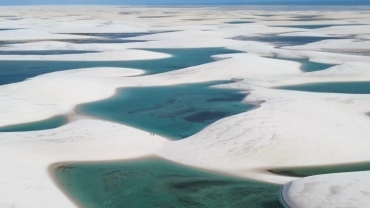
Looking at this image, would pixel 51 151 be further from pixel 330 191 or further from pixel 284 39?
pixel 284 39

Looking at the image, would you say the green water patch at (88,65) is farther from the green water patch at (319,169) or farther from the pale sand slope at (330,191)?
the pale sand slope at (330,191)

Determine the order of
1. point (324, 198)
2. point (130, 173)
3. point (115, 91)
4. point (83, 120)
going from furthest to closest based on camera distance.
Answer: point (115, 91) → point (83, 120) → point (130, 173) → point (324, 198)

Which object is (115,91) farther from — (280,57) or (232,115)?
(280,57)

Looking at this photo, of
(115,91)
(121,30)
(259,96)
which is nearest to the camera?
(259,96)

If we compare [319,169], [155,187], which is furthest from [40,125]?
[319,169]

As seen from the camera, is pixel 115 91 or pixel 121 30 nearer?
pixel 115 91

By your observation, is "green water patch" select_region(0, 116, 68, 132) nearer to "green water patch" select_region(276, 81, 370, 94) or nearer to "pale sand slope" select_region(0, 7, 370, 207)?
"pale sand slope" select_region(0, 7, 370, 207)

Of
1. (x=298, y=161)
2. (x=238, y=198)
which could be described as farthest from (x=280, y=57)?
(x=238, y=198)

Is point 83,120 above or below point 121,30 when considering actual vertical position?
above
